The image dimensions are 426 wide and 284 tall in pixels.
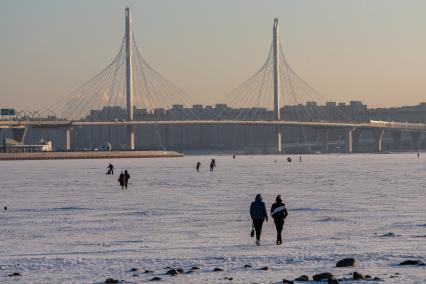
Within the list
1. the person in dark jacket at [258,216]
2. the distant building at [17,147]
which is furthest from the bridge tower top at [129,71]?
the person in dark jacket at [258,216]

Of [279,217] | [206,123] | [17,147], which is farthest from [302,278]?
[17,147]

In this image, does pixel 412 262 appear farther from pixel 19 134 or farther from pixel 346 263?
pixel 19 134

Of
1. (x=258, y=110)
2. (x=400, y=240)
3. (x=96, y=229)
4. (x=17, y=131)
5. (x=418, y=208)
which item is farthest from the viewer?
(x=258, y=110)

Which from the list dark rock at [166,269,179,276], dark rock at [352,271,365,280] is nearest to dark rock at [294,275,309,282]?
dark rock at [352,271,365,280]

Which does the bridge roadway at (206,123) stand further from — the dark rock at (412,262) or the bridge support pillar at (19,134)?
the dark rock at (412,262)

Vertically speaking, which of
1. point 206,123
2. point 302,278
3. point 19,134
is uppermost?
point 206,123

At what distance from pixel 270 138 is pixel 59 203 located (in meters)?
159

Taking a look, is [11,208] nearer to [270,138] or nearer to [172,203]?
[172,203]

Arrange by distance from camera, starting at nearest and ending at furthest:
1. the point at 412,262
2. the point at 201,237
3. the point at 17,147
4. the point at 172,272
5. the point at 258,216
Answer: the point at 172,272 → the point at 412,262 → the point at 258,216 → the point at 201,237 → the point at 17,147

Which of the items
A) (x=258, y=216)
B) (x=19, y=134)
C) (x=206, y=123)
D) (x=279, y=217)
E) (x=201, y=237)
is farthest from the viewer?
(x=19, y=134)

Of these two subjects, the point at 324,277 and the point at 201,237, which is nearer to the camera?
the point at 324,277

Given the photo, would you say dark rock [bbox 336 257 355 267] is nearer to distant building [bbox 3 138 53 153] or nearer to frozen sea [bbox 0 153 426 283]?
frozen sea [bbox 0 153 426 283]

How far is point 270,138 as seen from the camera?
7205 inches

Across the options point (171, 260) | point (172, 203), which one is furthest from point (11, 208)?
point (171, 260)
